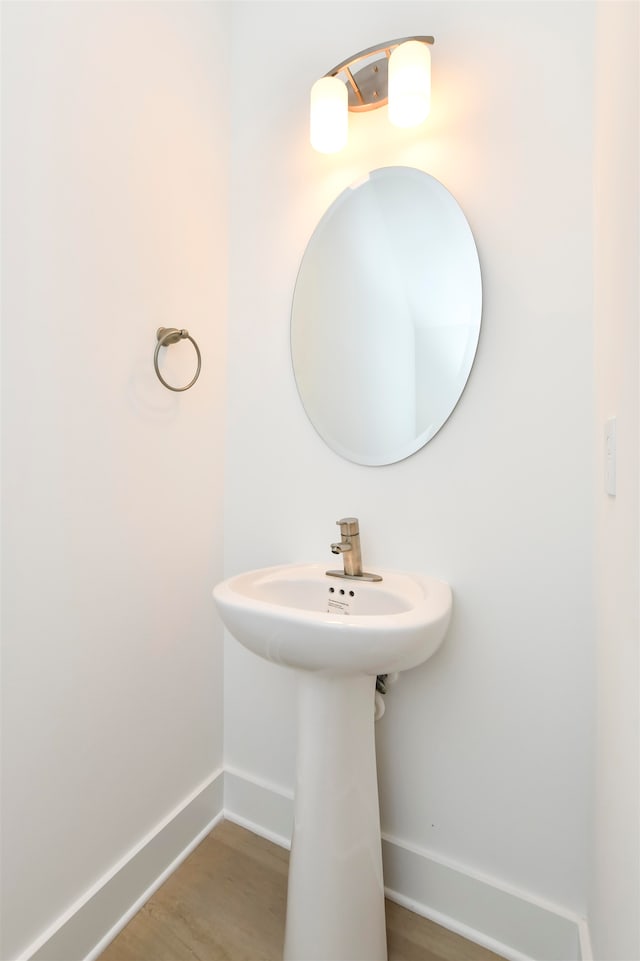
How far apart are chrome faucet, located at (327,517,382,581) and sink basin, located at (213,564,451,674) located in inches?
1.0

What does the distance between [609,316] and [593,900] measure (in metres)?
1.09

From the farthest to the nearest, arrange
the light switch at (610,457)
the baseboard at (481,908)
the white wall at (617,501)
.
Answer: the baseboard at (481,908), the light switch at (610,457), the white wall at (617,501)

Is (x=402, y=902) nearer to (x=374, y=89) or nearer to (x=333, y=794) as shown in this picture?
(x=333, y=794)

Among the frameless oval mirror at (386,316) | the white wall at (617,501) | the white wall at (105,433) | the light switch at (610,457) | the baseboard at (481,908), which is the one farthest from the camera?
the frameless oval mirror at (386,316)

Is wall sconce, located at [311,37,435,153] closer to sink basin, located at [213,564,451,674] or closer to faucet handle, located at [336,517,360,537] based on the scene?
faucet handle, located at [336,517,360,537]

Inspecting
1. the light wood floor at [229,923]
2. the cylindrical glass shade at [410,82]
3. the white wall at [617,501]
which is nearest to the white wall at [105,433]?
the light wood floor at [229,923]

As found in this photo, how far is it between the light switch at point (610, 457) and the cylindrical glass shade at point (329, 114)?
37.0 inches

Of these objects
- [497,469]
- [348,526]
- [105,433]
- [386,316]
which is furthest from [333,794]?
[386,316]

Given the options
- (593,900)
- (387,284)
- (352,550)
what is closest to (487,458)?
(352,550)

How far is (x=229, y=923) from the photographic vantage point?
44.7 inches

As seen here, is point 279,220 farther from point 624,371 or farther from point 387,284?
point 624,371

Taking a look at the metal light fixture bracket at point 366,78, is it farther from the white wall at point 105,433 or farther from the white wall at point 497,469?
the white wall at point 105,433

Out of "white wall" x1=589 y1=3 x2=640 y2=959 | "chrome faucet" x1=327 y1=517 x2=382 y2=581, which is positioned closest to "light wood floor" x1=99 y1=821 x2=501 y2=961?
"white wall" x1=589 y1=3 x2=640 y2=959

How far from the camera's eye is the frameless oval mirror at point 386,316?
1.14 metres
